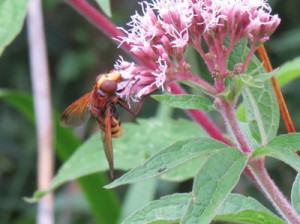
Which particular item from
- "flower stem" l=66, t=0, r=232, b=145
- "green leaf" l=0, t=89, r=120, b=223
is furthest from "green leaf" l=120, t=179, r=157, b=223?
"flower stem" l=66, t=0, r=232, b=145

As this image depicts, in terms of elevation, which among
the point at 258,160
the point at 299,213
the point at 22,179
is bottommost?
the point at 22,179

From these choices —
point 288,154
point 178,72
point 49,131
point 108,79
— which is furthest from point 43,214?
point 288,154

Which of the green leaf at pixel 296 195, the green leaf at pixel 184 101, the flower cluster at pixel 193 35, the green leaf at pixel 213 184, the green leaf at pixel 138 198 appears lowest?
the green leaf at pixel 138 198

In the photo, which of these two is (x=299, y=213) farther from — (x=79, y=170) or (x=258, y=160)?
(x=79, y=170)

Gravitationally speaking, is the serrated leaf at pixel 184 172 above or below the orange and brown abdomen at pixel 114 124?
below

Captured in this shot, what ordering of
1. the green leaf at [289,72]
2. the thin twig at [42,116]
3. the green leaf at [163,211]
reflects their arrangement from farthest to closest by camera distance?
the thin twig at [42,116], the green leaf at [289,72], the green leaf at [163,211]

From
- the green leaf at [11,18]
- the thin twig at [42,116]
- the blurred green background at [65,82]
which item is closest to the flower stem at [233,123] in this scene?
the green leaf at [11,18]

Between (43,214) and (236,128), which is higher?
(236,128)

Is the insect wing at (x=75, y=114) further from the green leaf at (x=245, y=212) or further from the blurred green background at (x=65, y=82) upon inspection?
the blurred green background at (x=65, y=82)
